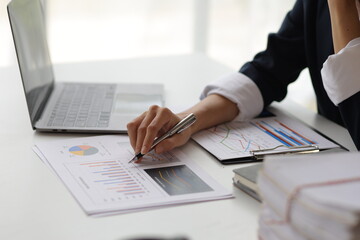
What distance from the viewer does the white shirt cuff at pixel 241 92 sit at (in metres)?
1.34

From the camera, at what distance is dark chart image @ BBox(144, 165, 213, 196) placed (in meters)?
0.98

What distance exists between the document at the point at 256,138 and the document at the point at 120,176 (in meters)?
0.08

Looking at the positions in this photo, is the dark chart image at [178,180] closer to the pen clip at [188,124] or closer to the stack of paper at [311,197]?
the pen clip at [188,124]

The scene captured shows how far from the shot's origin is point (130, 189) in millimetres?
966

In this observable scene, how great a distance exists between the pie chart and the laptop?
0.28 ft

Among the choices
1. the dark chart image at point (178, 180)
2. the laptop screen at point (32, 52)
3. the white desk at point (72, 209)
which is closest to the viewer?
the white desk at point (72, 209)

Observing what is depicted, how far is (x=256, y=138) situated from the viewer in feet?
4.00

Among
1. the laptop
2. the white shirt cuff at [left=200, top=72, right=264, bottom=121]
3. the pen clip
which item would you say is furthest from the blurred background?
the pen clip

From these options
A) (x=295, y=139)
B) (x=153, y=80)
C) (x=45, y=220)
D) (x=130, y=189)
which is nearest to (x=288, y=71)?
(x=295, y=139)

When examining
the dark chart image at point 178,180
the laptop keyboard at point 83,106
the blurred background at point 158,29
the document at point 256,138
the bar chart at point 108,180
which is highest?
the laptop keyboard at point 83,106

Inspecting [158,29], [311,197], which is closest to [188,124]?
[311,197]

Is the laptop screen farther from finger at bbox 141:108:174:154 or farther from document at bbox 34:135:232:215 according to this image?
finger at bbox 141:108:174:154

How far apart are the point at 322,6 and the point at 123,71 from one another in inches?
24.5

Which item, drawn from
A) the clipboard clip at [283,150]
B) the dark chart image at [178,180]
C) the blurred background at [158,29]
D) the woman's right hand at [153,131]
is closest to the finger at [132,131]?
the woman's right hand at [153,131]
